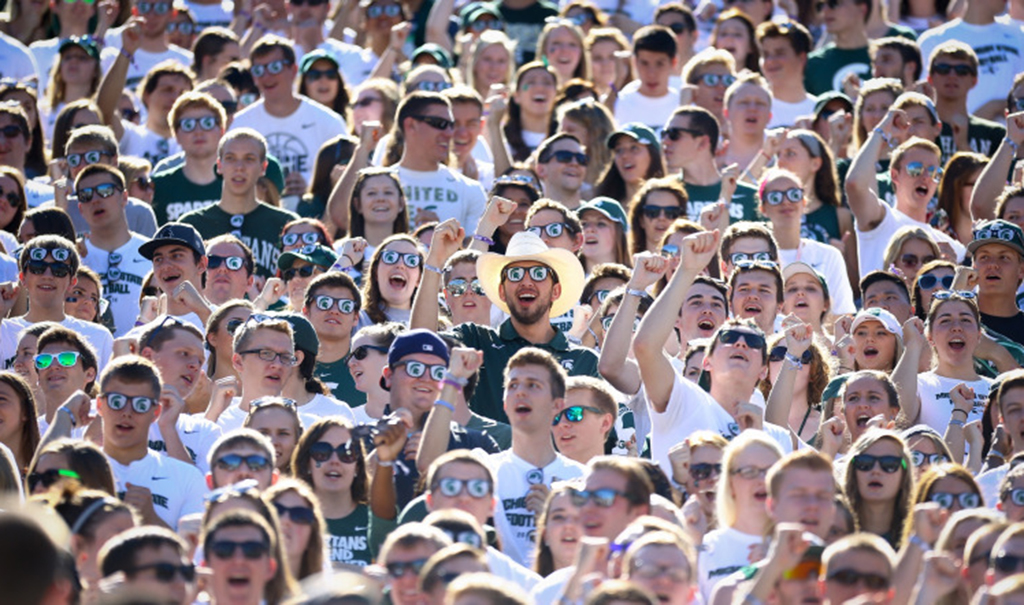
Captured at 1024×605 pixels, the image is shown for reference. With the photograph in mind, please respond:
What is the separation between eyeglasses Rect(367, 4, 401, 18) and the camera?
15727 millimetres

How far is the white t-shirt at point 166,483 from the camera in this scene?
946cm

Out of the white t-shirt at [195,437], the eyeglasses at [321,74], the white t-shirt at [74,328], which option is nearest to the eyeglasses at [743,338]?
the white t-shirt at [195,437]

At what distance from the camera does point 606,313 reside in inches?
435

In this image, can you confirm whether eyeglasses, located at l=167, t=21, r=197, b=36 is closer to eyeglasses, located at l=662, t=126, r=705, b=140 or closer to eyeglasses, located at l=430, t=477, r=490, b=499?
eyeglasses, located at l=662, t=126, r=705, b=140

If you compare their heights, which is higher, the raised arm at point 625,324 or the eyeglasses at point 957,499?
the raised arm at point 625,324

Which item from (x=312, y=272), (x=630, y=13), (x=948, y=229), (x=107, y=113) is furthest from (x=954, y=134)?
(x=107, y=113)

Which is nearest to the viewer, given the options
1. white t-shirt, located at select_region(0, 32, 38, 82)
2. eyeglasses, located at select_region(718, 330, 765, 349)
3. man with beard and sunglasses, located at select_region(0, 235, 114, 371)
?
eyeglasses, located at select_region(718, 330, 765, 349)

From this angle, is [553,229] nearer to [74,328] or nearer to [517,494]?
[517,494]

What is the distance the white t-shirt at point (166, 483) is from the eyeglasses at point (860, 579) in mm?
3164

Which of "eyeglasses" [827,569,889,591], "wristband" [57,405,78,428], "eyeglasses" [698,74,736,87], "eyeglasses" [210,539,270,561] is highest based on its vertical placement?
"eyeglasses" [698,74,736,87]

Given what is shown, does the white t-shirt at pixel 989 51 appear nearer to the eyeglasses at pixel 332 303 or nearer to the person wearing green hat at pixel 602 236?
the person wearing green hat at pixel 602 236

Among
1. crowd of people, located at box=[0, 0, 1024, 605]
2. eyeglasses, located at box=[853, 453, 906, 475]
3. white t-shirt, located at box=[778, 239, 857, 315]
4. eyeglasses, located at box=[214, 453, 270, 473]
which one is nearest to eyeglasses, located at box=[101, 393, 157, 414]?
crowd of people, located at box=[0, 0, 1024, 605]

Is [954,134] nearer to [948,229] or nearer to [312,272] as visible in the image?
[948,229]

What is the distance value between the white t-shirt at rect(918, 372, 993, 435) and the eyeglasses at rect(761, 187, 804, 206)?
1.66 metres
